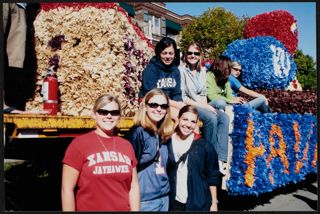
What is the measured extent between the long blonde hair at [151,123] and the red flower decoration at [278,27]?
7635 mm

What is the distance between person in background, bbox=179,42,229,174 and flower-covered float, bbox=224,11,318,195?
0.23 m

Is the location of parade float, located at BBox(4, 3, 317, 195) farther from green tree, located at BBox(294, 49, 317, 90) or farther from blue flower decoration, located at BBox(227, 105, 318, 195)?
green tree, located at BBox(294, 49, 317, 90)

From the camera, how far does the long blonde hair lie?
9.09ft

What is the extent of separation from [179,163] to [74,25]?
2.21 m

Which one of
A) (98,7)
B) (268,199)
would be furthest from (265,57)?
(98,7)

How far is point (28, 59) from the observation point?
13.7 ft

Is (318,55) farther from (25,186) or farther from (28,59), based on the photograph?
(25,186)

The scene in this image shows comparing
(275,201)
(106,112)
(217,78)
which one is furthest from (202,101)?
(275,201)

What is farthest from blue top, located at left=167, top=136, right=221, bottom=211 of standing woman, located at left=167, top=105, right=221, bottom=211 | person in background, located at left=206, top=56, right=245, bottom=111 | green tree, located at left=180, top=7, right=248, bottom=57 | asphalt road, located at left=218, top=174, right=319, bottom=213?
green tree, located at left=180, top=7, right=248, bottom=57

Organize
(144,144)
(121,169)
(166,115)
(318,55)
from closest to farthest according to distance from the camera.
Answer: (121,169) < (144,144) < (166,115) < (318,55)

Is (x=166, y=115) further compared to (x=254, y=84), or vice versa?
(x=254, y=84)

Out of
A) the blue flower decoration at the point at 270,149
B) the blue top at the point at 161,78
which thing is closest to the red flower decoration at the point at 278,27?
the blue flower decoration at the point at 270,149

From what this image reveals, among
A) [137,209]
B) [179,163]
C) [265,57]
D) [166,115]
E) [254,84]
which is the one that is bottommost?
[137,209]

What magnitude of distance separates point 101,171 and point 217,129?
2286 mm
